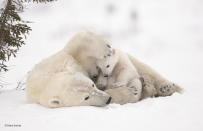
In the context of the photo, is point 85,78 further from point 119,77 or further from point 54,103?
point 119,77

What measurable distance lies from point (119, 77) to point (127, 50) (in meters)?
18.4

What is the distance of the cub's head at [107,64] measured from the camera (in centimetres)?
526

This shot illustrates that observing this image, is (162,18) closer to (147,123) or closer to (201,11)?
(201,11)

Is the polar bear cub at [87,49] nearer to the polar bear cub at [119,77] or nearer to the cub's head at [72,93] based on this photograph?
the polar bear cub at [119,77]

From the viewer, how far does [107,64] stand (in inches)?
208

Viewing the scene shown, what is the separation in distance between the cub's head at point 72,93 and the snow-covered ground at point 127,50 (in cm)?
18

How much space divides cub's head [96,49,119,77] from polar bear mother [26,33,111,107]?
79 mm

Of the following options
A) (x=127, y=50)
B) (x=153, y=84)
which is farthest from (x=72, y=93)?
(x=127, y=50)

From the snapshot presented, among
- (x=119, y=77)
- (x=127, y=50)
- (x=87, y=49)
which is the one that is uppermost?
(x=87, y=49)

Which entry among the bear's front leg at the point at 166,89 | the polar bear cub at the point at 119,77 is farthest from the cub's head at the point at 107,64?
the bear's front leg at the point at 166,89

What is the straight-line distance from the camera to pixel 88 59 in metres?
5.22

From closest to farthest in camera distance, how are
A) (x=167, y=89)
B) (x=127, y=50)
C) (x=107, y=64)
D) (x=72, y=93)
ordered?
(x=72, y=93), (x=107, y=64), (x=167, y=89), (x=127, y=50)

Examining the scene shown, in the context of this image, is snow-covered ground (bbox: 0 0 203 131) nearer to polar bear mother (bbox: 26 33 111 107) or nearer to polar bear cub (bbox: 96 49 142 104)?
polar bear mother (bbox: 26 33 111 107)

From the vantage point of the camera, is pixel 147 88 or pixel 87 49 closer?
pixel 87 49
